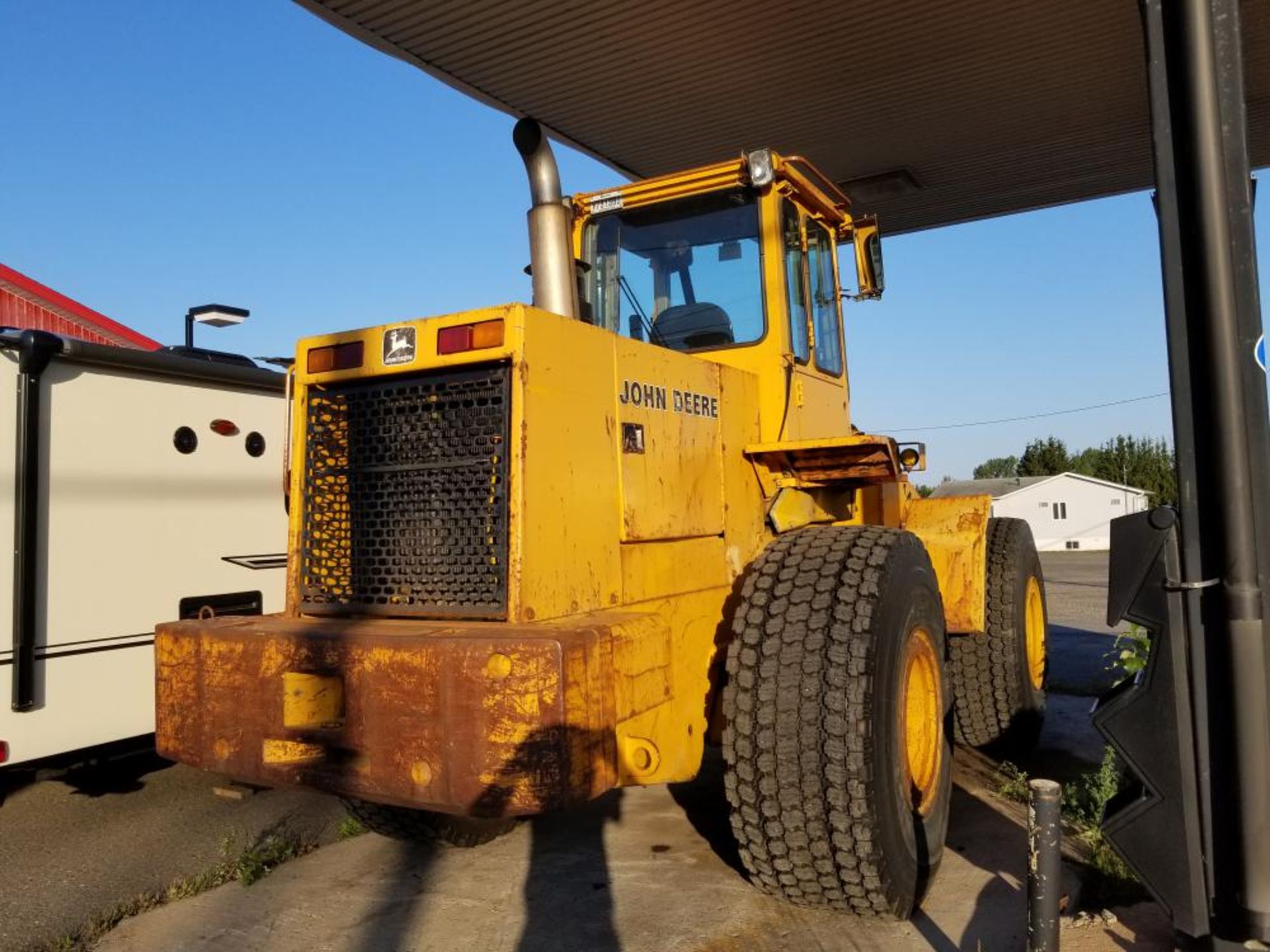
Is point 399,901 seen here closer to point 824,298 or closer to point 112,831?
point 112,831

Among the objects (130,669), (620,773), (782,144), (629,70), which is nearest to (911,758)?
(620,773)

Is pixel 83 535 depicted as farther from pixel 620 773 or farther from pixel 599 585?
pixel 620 773

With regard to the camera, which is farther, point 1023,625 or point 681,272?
point 1023,625

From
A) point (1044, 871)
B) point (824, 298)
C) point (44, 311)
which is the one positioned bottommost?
point (1044, 871)

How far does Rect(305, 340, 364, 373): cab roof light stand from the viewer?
353cm

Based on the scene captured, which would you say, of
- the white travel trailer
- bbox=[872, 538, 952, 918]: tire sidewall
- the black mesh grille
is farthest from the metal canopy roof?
bbox=[872, 538, 952, 918]: tire sidewall

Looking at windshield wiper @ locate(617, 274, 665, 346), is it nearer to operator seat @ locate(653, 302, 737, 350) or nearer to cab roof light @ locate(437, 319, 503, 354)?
operator seat @ locate(653, 302, 737, 350)

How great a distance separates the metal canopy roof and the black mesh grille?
3.82 meters

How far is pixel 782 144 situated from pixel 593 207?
4102 millimetres

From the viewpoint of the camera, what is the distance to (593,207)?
4.92 meters

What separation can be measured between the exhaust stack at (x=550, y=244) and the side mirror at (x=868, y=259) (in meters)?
1.92

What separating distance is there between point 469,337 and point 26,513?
2934 mm

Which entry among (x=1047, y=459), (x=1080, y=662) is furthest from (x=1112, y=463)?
(x=1080, y=662)

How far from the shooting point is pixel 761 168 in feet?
14.3
